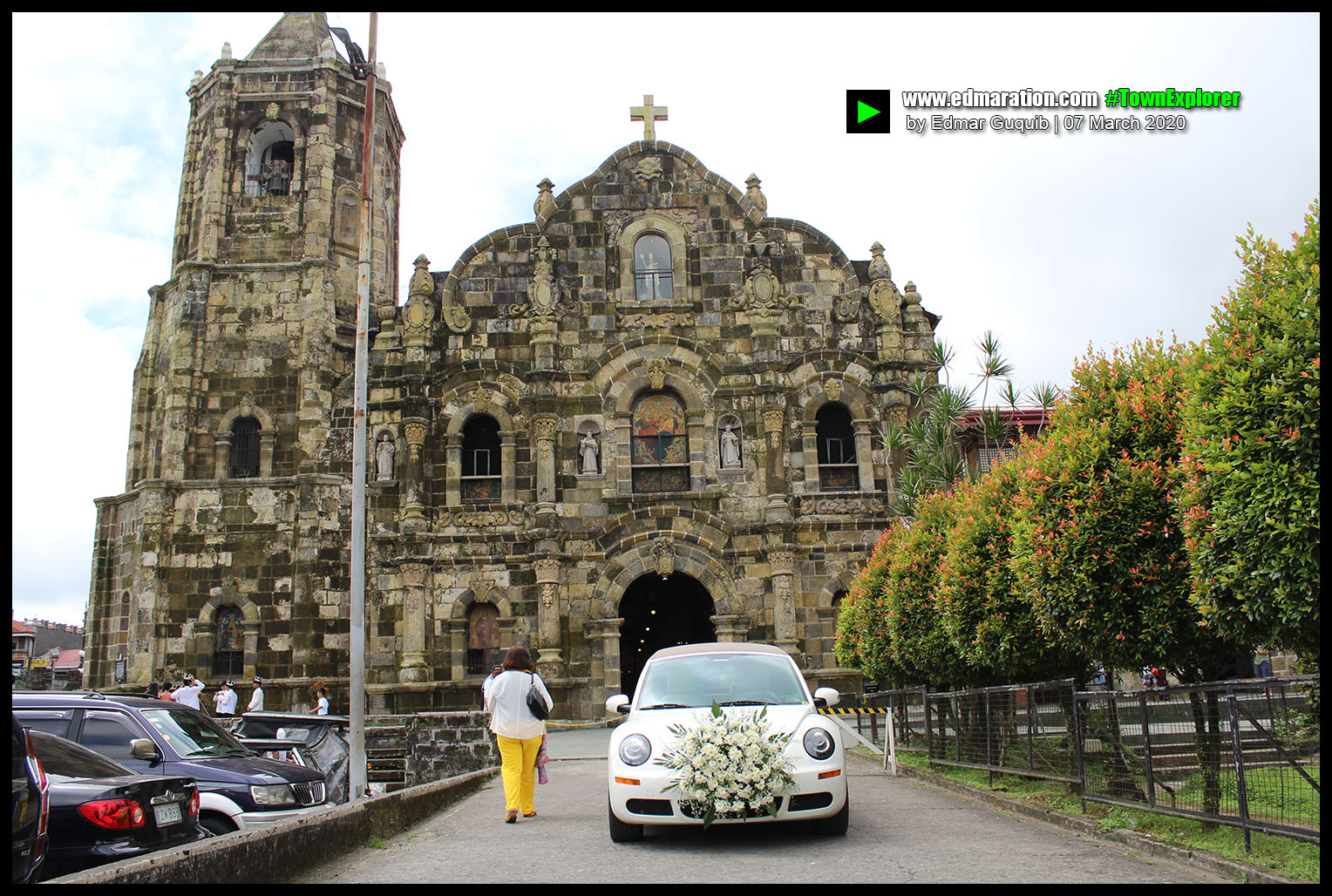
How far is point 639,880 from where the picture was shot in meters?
7.30

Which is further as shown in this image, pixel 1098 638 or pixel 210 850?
pixel 1098 638

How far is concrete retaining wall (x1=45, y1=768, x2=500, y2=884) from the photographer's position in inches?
231

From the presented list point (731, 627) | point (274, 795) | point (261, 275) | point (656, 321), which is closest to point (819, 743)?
point (274, 795)

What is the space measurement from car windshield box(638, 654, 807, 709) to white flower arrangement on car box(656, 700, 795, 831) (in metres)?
0.96

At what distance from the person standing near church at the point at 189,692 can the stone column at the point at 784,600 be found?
12523mm

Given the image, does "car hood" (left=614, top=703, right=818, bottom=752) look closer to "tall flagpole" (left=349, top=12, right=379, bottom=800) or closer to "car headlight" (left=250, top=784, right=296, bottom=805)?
"car headlight" (left=250, top=784, right=296, bottom=805)

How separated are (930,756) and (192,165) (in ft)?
81.4

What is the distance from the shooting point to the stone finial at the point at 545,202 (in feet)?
87.0

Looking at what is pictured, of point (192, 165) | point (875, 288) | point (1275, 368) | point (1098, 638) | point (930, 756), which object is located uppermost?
point (192, 165)

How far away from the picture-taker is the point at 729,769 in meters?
8.41

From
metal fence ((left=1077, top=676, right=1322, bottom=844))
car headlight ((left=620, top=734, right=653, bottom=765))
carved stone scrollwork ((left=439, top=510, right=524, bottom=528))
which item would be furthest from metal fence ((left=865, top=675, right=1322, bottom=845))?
carved stone scrollwork ((left=439, top=510, right=524, bottom=528))

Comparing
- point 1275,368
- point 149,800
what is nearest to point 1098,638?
point 1275,368

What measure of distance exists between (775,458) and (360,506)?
1250cm

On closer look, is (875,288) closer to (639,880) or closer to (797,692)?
(797,692)
